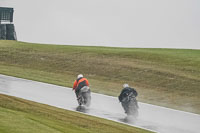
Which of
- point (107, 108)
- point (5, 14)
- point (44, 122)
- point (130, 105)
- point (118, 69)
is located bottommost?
point (107, 108)

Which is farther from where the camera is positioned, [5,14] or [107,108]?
[5,14]

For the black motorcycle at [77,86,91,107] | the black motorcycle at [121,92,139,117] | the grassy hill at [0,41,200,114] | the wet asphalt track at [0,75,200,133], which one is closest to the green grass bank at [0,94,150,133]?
the wet asphalt track at [0,75,200,133]

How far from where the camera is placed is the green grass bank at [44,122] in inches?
565

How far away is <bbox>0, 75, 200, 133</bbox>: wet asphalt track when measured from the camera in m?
19.9

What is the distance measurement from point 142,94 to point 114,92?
1.60 m

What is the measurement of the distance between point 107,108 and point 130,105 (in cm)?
236

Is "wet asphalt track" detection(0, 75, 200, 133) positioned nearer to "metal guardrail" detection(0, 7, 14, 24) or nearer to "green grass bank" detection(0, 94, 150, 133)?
"green grass bank" detection(0, 94, 150, 133)

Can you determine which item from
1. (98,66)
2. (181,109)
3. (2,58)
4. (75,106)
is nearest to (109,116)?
(75,106)

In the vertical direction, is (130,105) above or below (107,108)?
above

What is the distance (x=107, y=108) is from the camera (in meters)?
23.5

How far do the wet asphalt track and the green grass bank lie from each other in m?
1.54

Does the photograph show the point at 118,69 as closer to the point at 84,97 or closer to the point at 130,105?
the point at 84,97

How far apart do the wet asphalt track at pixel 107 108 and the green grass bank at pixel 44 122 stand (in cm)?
154

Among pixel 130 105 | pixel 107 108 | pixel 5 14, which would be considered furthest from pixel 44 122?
pixel 5 14
